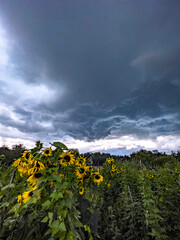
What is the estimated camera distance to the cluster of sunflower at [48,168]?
4.78 feet

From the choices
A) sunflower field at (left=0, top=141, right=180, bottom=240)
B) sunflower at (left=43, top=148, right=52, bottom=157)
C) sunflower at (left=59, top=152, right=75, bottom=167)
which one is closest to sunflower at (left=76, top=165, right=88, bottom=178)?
sunflower field at (left=0, top=141, right=180, bottom=240)

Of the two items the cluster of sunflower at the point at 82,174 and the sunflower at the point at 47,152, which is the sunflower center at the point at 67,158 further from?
the sunflower at the point at 47,152

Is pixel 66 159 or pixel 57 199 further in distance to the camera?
pixel 66 159

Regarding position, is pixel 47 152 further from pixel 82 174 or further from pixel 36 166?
pixel 82 174

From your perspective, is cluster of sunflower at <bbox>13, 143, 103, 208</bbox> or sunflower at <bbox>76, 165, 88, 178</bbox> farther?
sunflower at <bbox>76, 165, 88, 178</bbox>

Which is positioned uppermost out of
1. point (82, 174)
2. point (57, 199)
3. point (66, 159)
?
point (66, 159)

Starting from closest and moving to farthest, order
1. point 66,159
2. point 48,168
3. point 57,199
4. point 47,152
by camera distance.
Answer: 1. point 57,199
2. point 48,168
3. point 47,152
4. point 66,159

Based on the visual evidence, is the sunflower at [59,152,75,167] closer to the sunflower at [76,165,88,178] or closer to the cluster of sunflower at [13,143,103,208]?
the cluster of sunflower at [13,143,103,208]

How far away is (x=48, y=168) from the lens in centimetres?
148

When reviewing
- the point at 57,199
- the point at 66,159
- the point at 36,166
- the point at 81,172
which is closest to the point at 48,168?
the point at 36,166

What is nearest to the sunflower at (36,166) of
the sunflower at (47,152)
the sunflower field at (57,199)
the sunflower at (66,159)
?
the sunflower field at (57,199)

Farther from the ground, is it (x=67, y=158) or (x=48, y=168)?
(x=67, y=158)

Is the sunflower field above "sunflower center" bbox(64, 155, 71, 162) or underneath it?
underneath

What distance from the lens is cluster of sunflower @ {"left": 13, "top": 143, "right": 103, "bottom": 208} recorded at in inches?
57.4
